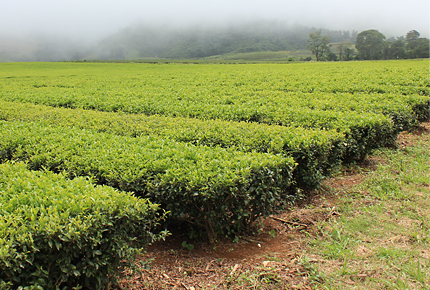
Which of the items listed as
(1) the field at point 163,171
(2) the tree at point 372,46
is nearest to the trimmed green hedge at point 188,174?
(1) the field at point 163,171

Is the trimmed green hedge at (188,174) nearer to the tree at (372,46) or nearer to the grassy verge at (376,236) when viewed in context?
the grassy verge at (376,236)

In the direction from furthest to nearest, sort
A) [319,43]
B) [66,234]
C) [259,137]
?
[319,43], [259,137], [66,234]

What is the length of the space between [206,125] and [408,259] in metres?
4.92

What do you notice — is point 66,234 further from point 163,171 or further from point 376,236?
point 376,236

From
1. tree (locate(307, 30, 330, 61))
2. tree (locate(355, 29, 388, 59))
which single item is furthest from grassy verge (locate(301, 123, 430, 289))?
tree (locate(307, 30, 330, 61))

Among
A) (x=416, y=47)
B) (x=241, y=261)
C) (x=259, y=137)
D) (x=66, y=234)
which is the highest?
(x=416, y=47)

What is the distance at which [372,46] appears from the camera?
102312mm

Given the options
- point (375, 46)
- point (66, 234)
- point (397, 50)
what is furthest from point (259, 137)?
point (375, 46)

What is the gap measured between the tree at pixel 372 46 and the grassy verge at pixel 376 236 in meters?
109

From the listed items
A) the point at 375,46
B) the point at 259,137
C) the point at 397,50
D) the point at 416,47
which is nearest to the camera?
the point at 259,137

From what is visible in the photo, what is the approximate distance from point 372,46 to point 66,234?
119 metres

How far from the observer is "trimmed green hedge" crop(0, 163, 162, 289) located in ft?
8.96

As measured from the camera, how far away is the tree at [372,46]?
10112 centimetres

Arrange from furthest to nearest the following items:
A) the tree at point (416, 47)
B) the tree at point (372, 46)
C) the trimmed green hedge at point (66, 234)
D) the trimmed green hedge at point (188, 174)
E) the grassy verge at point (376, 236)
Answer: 1. the tree at point (372, 46)
2. the tree at point (416, 47)
3. the trimmed green hedge at point (188, 174)
4. the grassy verge at point (376, 236)
5. the trimmed green hedge at point (66, 234)
